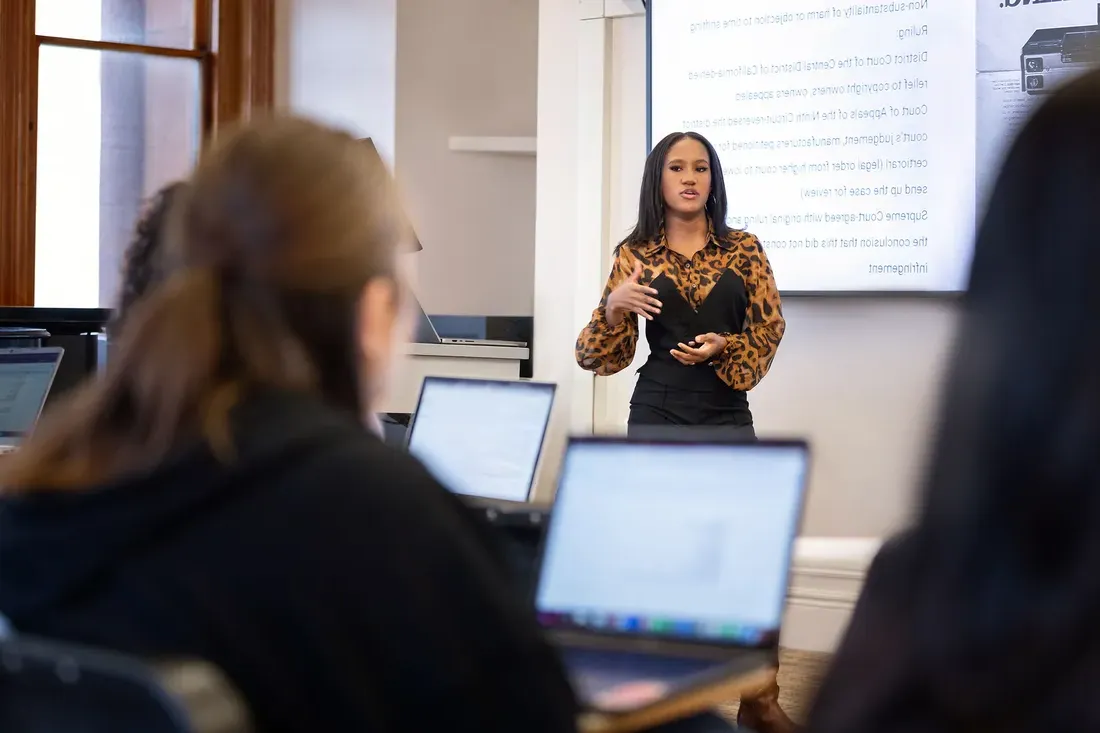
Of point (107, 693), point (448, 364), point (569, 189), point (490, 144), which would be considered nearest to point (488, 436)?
point (107, 693)

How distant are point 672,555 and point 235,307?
531 millimetres

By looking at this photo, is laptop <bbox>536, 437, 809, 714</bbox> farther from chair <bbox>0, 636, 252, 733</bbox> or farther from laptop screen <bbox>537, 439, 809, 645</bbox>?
chair <bbox>0, 636, 252, 733</bbox>

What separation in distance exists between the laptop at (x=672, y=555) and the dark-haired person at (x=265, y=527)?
0.26m

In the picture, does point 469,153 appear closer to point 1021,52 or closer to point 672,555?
point 1021,52

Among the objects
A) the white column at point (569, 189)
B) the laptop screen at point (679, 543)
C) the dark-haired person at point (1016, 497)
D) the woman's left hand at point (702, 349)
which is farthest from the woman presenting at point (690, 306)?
the dark-haired person at point (1016, 497)

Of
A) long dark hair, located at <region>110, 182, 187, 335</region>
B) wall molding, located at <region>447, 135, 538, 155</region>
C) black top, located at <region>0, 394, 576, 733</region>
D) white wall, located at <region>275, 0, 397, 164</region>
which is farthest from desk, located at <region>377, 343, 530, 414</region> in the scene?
black top, located at <region>0, 394, 576, 733</region>

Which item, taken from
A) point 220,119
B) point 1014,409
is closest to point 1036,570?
point 1014,409

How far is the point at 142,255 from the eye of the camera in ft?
5.87

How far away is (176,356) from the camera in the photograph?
100cm

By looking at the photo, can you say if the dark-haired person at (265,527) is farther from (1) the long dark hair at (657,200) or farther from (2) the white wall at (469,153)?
(2) the white wall at (469,153)

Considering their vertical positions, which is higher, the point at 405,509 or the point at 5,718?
the point at 405,509

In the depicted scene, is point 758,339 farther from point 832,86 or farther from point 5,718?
point 5,718

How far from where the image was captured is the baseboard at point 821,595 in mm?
3719

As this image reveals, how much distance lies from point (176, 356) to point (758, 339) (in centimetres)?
226
